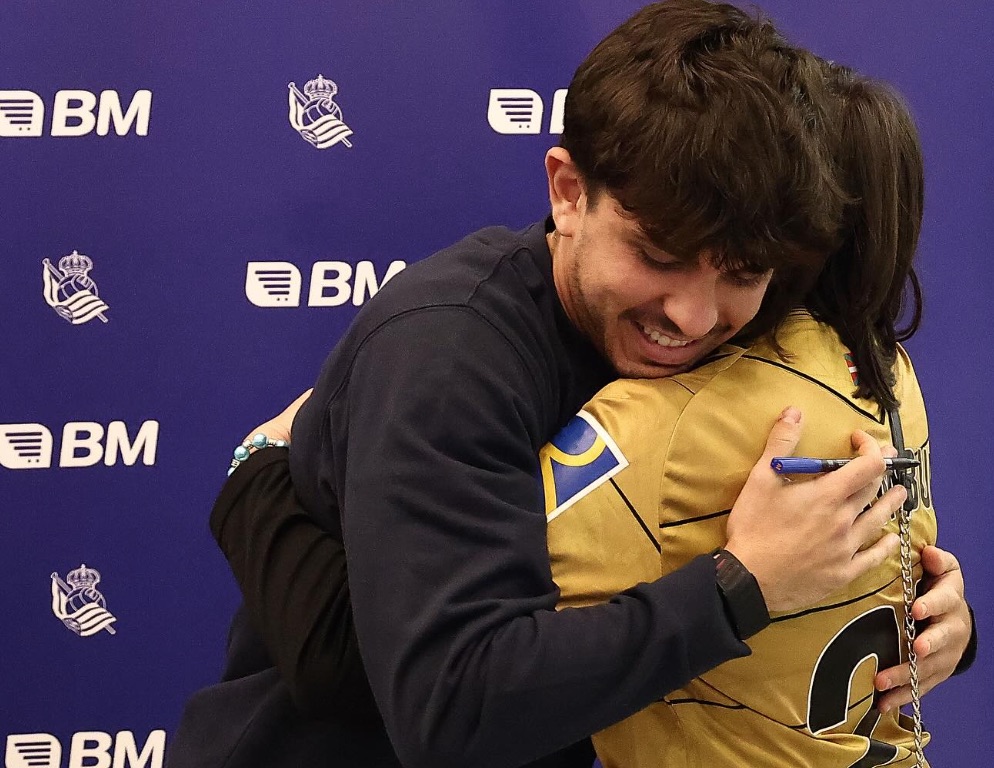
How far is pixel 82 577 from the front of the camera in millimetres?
1754

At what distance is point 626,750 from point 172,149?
1201 millimetres

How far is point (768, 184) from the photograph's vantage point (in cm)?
79

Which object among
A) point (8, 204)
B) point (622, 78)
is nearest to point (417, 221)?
point (8, 204)

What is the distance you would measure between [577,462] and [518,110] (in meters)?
1.02

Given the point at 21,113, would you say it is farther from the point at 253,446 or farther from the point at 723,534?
the point at 723,534

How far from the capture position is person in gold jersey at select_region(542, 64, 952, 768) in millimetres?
826

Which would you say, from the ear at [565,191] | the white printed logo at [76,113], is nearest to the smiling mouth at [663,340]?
the ear at [565,191]

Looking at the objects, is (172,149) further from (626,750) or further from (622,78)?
(626,750)

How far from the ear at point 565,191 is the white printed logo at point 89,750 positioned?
132 cm

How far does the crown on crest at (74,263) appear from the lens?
1.67m

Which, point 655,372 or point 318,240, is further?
point 318,240

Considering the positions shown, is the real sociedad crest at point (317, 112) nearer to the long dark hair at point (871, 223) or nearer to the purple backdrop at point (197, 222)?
the purple backdrop at point (197, 222)

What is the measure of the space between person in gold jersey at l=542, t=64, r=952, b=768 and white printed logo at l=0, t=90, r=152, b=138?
43.2 inches

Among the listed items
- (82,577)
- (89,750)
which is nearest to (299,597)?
(82,577)
